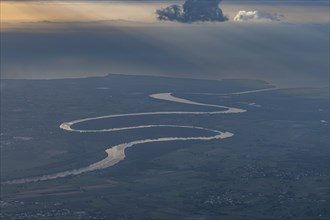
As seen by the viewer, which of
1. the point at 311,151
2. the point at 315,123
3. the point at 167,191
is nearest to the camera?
the point at 167,191

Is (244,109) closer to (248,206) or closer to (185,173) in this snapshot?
(185,173)

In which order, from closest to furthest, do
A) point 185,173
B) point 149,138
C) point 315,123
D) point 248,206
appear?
1. point 248,206
2. point 185,173
3. point 149,138
4. point 315,123

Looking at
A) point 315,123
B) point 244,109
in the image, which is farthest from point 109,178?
point 244,109

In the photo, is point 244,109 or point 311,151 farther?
point 244,109

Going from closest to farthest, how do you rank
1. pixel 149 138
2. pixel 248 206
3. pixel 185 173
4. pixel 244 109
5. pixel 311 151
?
pixel 248 206 < pixel 185 173 < pixel 311 151 < pixel 149 138 < pixel 244 109

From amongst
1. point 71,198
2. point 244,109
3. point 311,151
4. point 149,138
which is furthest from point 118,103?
point 71,198

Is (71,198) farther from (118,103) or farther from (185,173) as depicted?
(118,103)

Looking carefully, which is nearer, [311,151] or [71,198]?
[71,198]

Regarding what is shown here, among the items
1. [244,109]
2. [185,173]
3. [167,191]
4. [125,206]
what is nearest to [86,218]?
[125,206]

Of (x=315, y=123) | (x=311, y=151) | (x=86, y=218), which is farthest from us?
(x=315, y=123)
